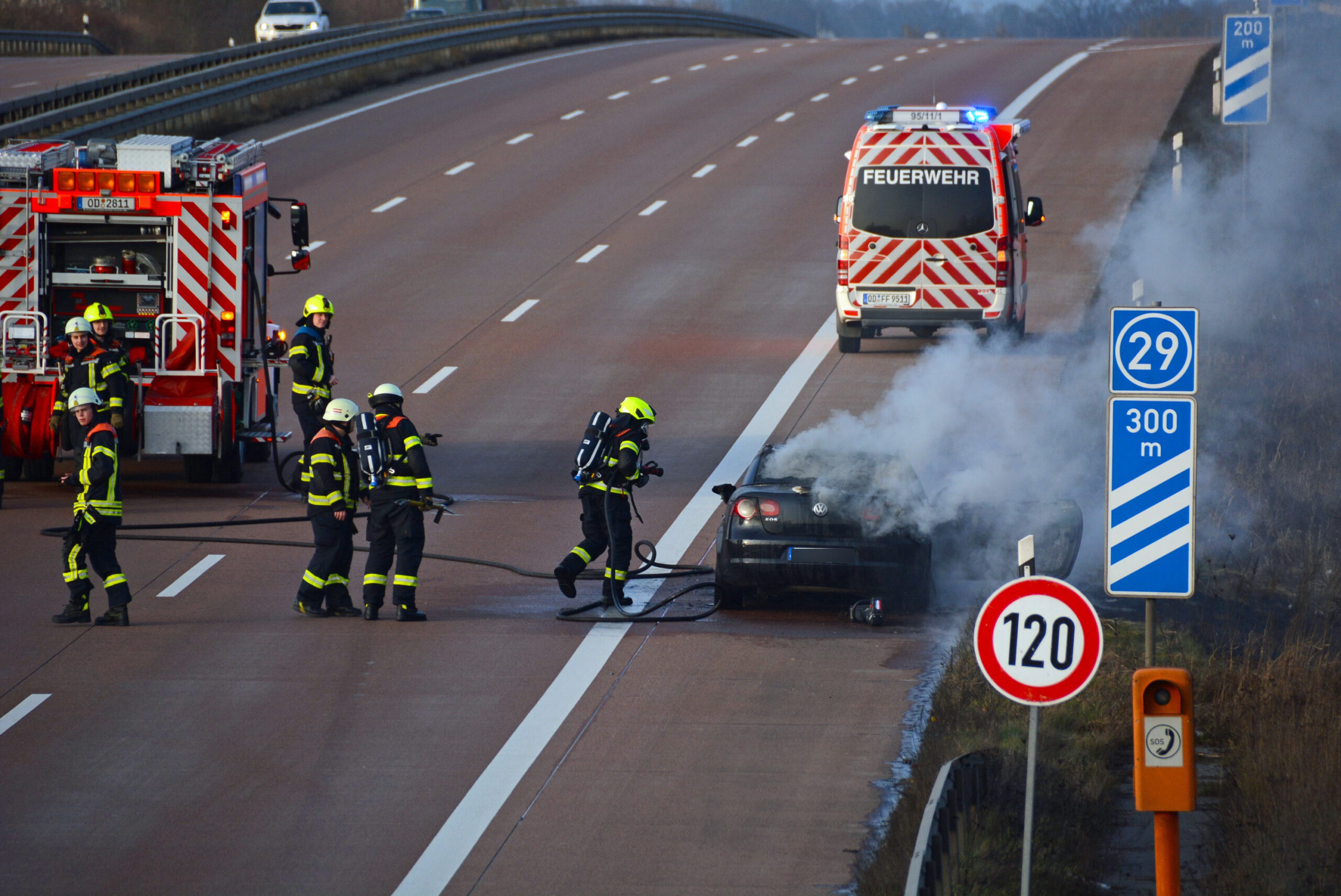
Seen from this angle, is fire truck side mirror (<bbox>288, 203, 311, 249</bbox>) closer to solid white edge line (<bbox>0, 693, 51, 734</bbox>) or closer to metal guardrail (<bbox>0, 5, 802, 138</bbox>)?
solid white edge line (<bbox>0, 693, 51, 734</bbox>)

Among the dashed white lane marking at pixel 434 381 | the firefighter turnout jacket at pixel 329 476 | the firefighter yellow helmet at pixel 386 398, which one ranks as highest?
the firefighter yellow helmet at pixel 386 398

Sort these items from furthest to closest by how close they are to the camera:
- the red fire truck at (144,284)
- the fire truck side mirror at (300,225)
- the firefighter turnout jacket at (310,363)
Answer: the fire truck side mirror at (300,225)
the red fire truck at (144,284)
the firefighter turnout jacket at (310,363)

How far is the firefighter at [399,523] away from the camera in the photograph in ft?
42.2

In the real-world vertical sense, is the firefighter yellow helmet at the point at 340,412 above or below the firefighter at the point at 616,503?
above

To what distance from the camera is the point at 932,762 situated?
9547 millimetres

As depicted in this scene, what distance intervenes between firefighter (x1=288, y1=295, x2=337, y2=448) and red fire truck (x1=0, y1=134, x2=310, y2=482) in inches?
39.2

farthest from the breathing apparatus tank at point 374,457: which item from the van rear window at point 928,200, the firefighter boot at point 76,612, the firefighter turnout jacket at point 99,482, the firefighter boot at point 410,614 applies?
the van rear window at point 928,200

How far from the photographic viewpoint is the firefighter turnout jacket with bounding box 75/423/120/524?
1255cm

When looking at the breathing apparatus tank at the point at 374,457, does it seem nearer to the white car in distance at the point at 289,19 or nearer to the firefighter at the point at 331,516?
the firefighter at the point at 331,516

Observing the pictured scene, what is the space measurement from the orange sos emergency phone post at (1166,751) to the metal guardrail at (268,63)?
83.5 ft

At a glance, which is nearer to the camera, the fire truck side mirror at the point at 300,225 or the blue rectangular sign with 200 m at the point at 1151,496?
the blue rectangular sign with 200 m at the point at 1151,496

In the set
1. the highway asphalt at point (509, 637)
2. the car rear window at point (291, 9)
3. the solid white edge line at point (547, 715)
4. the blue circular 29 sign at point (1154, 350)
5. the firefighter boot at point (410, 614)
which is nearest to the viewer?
the solid white edge line at point (547, 715)

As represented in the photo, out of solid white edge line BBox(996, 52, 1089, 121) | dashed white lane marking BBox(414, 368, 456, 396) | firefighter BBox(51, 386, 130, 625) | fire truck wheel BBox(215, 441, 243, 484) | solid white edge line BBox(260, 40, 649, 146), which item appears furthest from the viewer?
solid white edge line BBox(996, 52, 1089, 121)

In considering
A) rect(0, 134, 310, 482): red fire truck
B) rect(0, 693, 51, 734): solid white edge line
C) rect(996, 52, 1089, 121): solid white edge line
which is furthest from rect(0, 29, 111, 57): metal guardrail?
rect(0, 693, 51, 734): solid white edge line
